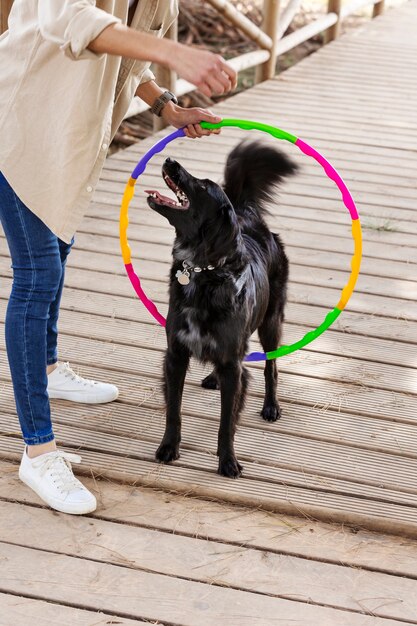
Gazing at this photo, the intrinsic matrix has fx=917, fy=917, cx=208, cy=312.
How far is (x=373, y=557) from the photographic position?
92.2 inches

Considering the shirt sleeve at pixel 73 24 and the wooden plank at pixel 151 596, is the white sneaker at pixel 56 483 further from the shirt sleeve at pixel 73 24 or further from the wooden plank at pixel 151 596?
the shirt sleeve at pixel 73 24

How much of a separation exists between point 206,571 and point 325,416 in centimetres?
91

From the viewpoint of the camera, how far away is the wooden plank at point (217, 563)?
85.9 inches

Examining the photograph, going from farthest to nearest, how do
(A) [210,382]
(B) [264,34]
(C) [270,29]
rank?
(C) [270,29]
(B) [264,34]
(A) [210,382]

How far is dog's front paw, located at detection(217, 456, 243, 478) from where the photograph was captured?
2662mm

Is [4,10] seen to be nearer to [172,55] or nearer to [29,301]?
[29,301]

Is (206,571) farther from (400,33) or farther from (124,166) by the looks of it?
(400,33)

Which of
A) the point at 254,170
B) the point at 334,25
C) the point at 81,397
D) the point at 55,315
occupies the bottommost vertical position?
the point at 334,25

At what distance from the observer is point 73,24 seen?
1919 mm

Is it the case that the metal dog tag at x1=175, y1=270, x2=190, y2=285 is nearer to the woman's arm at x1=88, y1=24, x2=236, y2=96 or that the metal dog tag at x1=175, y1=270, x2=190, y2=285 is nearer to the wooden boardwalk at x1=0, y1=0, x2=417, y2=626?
the wooden boardwalk at x1=0, y1=0, x2=417, y2=626

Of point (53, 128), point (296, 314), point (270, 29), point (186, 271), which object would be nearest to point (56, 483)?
point (186, 271)

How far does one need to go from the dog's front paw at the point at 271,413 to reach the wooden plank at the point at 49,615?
105 centimetres

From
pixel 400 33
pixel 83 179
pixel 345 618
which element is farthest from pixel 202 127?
pixel 400 33

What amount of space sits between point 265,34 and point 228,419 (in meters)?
5.56
